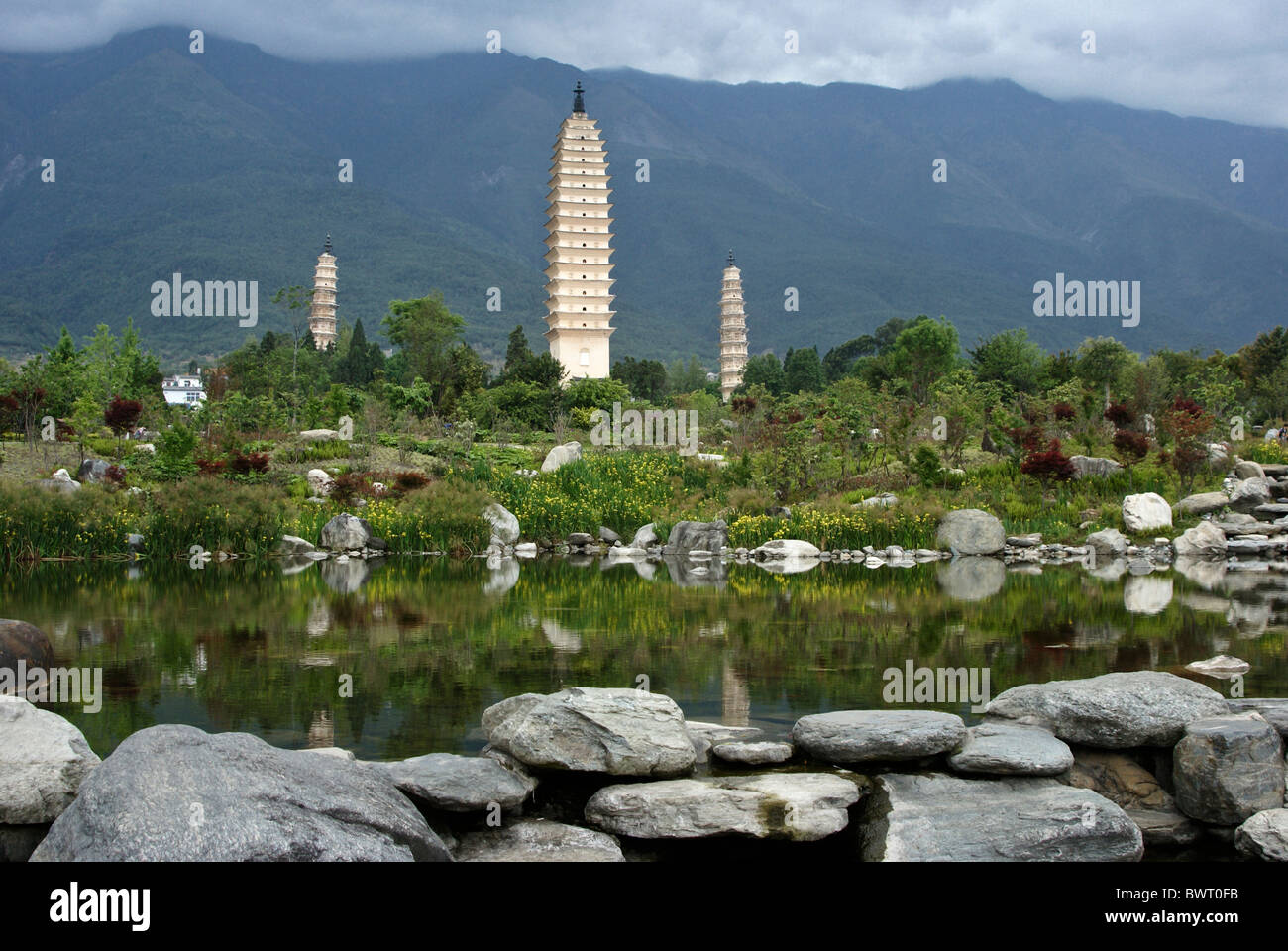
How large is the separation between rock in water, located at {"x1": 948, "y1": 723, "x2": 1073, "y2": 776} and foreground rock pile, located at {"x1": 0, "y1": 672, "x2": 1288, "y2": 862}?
0.05 ft

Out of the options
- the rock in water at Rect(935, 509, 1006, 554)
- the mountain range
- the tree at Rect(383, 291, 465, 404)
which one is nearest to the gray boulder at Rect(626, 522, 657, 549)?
the rock in water at Rect(935, 509, 1006, 554)

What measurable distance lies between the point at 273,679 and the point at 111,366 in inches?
1135

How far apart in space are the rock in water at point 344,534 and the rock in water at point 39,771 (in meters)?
13.9

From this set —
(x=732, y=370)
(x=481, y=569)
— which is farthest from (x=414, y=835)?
(x=732, y=370)

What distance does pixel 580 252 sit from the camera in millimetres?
50812

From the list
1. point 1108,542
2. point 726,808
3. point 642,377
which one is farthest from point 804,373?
point 726,808

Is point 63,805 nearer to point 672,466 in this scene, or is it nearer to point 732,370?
point 672,466

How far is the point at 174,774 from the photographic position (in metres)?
4.34

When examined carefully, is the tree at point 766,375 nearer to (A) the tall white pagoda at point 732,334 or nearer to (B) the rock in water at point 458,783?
(A) the tall white pagoda at point 732,334

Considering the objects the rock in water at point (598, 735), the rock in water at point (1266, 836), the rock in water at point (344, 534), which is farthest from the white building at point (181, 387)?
the rock in water at point (1266, 836)

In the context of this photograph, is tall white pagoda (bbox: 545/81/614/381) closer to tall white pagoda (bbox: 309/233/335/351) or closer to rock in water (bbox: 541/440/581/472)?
rock in water (bbox: 541/440/581/472)

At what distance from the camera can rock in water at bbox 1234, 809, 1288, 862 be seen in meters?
4.90

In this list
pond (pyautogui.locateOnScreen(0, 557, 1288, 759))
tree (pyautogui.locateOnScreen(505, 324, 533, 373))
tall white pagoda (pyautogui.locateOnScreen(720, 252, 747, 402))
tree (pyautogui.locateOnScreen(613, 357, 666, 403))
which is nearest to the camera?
pond (pyautogui.locateOnScreen(0, 557, 1288, 759))

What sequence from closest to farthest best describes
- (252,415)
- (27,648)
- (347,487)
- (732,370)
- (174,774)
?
(174,774) → (27,648) → (347,487) → (252,415) → (732,370)
